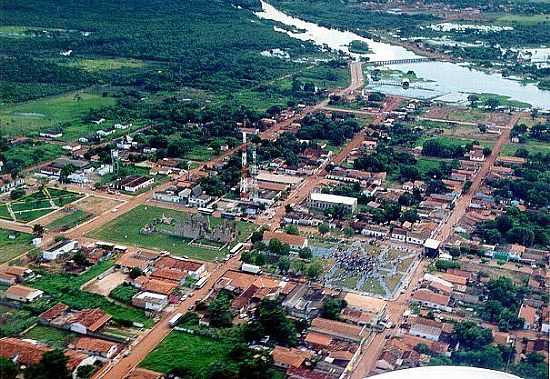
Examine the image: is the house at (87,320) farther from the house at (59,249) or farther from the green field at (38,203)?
the green field at (38,203)

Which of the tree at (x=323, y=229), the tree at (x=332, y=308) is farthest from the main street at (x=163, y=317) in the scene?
the tree at (x=332, y=308)

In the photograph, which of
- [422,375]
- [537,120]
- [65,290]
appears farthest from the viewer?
[537,120]

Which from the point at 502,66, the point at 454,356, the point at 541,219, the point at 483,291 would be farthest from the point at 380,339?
the point at 502,66

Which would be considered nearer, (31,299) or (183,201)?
(31,299)

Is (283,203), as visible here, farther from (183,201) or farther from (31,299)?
(31,299)

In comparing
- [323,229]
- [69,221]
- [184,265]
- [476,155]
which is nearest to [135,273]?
[184,265]

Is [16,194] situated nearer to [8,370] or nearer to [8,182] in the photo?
[8,182]

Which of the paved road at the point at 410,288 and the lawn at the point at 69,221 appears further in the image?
the lawn at the point at 69,221
